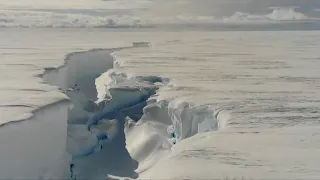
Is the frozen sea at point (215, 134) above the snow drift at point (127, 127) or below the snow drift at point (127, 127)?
above

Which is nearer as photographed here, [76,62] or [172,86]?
[172,86]

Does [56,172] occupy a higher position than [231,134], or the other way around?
[231,134]

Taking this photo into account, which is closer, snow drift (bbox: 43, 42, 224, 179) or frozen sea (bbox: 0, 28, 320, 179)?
frozen sea (bbox: 0, 28, 320, 179)

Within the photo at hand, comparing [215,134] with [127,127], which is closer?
[215,134]

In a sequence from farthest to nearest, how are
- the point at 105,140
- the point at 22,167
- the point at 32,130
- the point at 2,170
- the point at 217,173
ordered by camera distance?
the point at 105,140 < the point at 32,130 < the point at 22,167 < the point at 2,170 < the point at 217,173

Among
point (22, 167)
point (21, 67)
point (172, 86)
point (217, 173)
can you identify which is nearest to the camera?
point (217, 173)

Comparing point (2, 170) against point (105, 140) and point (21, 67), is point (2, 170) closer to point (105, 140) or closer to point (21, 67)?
point (105, 140)

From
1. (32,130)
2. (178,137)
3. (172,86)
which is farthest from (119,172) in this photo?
(172,86)

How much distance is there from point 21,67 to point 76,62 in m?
6.67

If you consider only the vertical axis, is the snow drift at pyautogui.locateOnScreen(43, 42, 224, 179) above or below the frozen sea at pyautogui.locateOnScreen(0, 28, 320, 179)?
below

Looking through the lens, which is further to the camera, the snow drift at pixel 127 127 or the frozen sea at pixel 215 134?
the snow drift at pixel 127 127

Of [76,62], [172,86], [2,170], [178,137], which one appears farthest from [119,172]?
[76,62]

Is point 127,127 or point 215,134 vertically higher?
point 215,134

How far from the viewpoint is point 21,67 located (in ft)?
41.8
